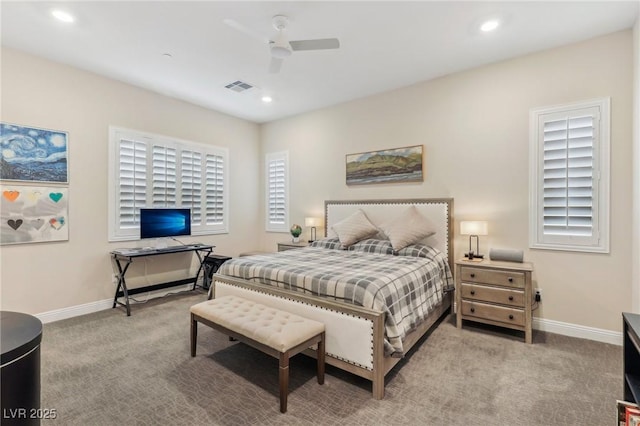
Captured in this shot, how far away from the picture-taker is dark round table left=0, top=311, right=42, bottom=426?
1.00 m

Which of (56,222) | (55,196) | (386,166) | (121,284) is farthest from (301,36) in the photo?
(121,284)

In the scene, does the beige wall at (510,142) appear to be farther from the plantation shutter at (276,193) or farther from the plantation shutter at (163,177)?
the plantation shutter at (163,177)

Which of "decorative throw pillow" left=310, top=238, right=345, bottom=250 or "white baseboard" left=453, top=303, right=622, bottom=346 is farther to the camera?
"decorative throw pillow" left=310, top=238, right=345, bottom=250

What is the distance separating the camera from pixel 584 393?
2.22 meters

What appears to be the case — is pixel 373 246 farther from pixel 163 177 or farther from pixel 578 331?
pixel 163 177

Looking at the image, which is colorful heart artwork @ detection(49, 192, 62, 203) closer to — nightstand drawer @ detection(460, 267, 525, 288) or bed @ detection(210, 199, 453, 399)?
bed @ detection(210, 199, 453, 399)

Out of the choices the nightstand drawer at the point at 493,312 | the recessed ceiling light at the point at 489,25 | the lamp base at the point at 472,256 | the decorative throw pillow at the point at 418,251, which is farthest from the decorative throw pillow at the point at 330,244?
the recessed ceiling light at the point at 489,25

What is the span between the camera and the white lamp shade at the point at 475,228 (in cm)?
349

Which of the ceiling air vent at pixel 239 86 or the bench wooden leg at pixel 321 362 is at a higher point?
the ceiling air vent at pixel 239 86

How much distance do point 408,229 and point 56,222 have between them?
439 cm

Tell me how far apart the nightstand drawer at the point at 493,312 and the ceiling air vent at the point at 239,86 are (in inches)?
159

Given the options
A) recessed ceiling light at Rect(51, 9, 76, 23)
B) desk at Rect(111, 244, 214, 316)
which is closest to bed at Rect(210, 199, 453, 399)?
desk at Rect(111, 244, 214, 316)

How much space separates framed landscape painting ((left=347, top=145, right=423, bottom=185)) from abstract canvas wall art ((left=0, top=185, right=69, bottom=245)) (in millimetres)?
3954

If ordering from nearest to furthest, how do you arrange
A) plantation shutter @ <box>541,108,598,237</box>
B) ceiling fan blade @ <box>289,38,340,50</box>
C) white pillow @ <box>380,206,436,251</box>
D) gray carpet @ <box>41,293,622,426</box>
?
gray carpet @ <box>41,293,622,426</box> → ceiling fan blade @ <box>289,38,340,50</box> → plantation shutter @ <box>541,108,598,237</box> → white pillow @ <box>380,206,436,251</box>
